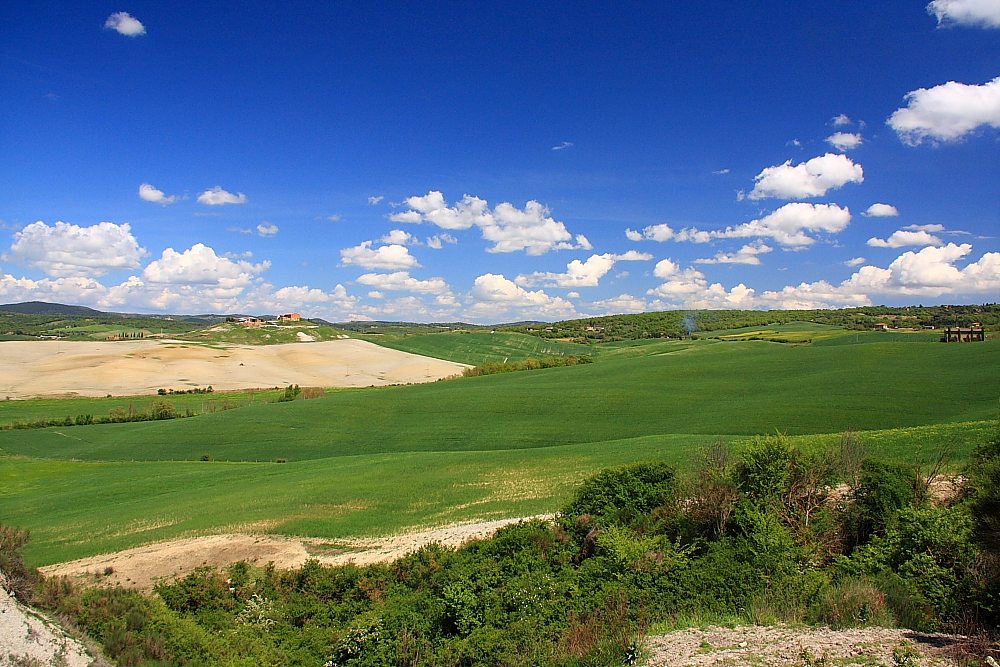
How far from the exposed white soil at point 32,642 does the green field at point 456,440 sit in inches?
418

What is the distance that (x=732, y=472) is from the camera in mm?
20219

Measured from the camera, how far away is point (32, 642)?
13273 mm

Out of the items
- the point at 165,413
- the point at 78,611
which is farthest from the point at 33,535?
the point at 165,413

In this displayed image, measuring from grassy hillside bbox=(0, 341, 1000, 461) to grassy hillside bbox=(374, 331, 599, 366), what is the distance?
193ft

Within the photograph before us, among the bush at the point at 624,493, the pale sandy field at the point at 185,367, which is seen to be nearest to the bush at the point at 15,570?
the bush at the point at 624,493

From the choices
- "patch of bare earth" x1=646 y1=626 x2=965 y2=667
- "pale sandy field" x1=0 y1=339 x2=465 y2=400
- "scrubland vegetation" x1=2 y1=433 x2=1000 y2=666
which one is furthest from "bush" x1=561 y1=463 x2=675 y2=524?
"pale sandy field" x1=0 y1=339 x2=465 y2=400

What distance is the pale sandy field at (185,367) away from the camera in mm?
93250

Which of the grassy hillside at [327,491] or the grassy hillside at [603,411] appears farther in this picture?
the grassy hillside at [603,411]

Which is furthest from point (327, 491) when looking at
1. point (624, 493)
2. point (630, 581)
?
point (630, 581)

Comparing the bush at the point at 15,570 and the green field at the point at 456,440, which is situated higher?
the bush at the point at 15,570

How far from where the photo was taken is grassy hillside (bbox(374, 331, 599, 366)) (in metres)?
128

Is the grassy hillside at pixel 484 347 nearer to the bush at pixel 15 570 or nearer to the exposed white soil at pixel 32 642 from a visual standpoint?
the bush at pixel 15 570

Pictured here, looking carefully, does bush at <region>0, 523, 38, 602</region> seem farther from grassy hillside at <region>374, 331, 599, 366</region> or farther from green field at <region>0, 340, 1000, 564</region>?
grassy hillside at <region>374, 331, 599, 366</region>

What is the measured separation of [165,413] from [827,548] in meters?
73.9
